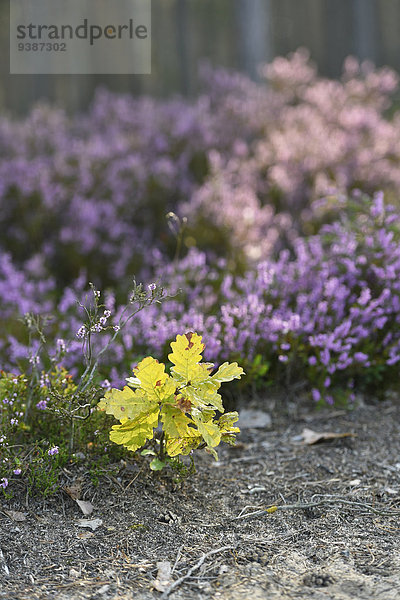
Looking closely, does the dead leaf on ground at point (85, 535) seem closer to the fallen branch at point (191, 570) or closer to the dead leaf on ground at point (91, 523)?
the dead leaf on ground at point (91, 523)

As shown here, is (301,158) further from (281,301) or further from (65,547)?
(65,547)

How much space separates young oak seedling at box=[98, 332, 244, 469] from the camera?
2006 mm

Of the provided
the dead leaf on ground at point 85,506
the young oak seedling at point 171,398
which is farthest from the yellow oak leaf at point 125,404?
the dead leaf on ground at point 85,506

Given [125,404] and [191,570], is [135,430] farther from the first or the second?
[191,570]

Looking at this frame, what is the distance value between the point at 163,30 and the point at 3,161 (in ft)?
95.4

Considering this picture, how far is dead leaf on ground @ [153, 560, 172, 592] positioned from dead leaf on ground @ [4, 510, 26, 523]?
501 millimetres

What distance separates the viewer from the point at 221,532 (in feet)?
6.82

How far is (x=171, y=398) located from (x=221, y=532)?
1.60 ft

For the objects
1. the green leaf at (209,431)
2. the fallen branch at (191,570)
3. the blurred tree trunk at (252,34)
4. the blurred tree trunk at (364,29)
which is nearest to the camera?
the fallen branch at (191,570)

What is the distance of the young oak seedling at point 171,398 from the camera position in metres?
2.01

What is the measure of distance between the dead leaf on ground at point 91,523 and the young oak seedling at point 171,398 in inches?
11.2

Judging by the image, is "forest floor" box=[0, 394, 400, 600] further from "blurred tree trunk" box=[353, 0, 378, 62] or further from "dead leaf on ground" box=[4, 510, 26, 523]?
"blurred tree trunk" box=[353, 0, 378, 62]

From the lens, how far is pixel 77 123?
765 cm

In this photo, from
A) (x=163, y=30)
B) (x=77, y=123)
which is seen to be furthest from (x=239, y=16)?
(x=163, y=30)
